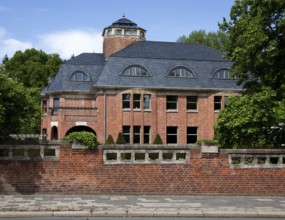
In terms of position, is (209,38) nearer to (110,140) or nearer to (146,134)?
(146,134)

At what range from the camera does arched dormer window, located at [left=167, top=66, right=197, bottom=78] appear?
1702 inches

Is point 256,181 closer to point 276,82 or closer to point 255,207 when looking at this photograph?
point 255,207

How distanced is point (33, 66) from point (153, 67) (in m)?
25.0

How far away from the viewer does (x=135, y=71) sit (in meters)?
42.4

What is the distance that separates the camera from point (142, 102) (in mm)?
41719

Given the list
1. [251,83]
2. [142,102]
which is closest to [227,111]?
[251,83]

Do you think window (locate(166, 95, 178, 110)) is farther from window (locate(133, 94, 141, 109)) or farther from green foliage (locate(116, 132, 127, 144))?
green foliage (locate(116, 132, 127, 144))

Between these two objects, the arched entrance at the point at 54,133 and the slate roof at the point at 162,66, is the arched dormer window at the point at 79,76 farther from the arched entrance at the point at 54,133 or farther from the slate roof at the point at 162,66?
the arched entrance at the point at 54,133

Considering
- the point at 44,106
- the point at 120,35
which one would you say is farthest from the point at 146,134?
the point at 120,35

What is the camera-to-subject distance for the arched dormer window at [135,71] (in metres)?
42.1

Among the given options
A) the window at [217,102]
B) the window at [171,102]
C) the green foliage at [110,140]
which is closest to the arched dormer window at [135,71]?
the window at [171,102]

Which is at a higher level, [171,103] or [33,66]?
[33,66]

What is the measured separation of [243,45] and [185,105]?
20.8m

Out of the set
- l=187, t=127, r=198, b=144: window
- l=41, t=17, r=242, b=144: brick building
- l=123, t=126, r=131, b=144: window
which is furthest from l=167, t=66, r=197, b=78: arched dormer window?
l=123, t=126, r=131, b=144: window
